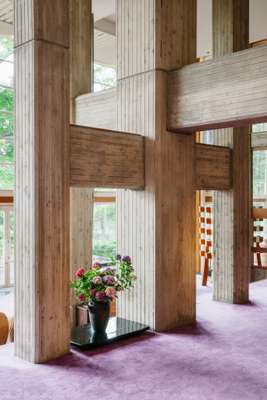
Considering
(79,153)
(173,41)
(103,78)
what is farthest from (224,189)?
(103,78)

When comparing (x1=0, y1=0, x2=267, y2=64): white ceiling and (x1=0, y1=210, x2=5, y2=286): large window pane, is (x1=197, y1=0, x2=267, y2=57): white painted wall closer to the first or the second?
(x1=0, y1=0, x2=267, y2=64): white ceiling

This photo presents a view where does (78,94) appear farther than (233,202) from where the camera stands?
Yes

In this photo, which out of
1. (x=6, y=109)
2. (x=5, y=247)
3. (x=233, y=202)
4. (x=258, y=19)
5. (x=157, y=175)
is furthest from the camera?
(x=5, y=247)

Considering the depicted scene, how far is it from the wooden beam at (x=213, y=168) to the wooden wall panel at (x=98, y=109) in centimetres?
134

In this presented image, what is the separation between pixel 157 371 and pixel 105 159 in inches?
95.1

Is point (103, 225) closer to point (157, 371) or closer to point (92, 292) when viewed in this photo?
point (92, 292)

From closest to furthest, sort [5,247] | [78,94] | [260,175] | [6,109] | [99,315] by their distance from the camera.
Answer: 1. [99,315]
2. [78,94]
3. [6,109]
4. [5,247]
5. [260,175]

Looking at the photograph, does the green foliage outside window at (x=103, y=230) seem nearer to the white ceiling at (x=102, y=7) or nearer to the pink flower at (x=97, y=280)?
the white ceiling at (x=102, y=7)

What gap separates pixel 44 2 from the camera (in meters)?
4.77

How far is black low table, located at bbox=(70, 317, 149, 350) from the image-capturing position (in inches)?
207

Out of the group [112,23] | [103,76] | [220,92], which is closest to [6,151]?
[103,76]

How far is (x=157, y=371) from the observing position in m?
4.64

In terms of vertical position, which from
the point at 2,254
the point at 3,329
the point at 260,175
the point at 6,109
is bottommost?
the point at 3,329

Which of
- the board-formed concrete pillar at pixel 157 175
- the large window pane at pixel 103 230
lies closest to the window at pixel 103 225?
the large window pane at pixel 103 230
